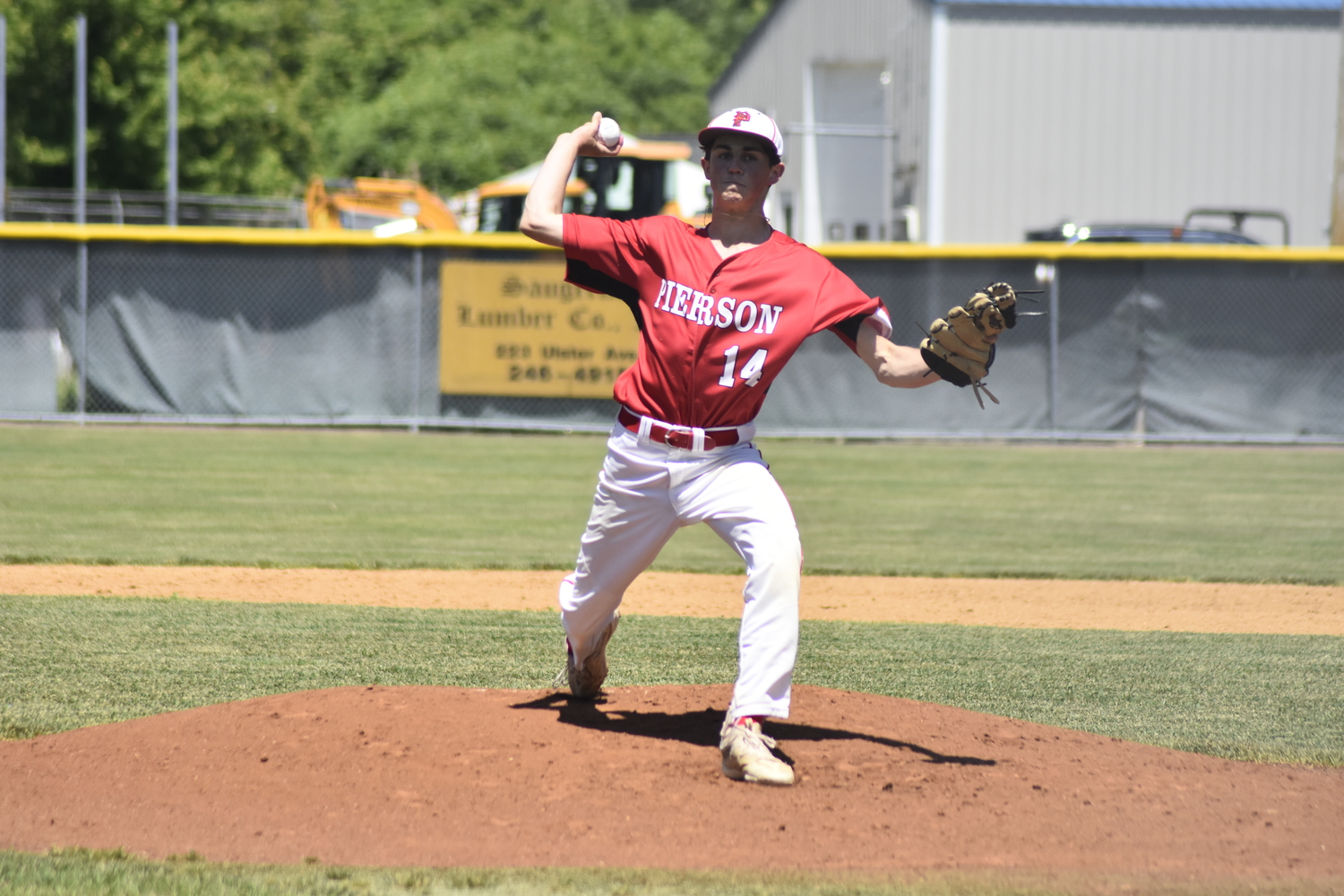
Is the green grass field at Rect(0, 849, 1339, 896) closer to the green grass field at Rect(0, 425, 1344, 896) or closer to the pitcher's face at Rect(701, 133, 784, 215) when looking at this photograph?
the green grass field at Rect(0, 425, 1344, 896)

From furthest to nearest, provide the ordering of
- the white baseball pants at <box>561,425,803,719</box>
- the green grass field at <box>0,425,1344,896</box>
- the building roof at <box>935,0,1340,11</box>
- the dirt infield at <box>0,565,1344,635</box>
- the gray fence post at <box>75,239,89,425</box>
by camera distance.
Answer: the building roof at <box>935,0,1340,11</box> → the gray fence post at <box>75,239,89,425</box> → the dirt infield at <box>0,565,1344,635</box> → the green grass field at <box>0,425,1344,896</box> → the white baseball pants at <box>561,425,803,719</box>

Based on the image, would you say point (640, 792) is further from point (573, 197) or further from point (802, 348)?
point (573, 197)

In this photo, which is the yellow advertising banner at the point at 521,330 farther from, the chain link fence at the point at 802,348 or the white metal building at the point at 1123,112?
the white metal building at the point at 1123,112

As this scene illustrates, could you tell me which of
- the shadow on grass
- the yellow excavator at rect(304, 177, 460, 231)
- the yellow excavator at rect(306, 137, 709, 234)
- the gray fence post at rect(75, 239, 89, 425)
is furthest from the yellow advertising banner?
the shadow on grass

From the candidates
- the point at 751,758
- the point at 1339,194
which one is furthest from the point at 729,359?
the point at 1339,194

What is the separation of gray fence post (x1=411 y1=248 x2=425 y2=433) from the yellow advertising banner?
8.8 inches

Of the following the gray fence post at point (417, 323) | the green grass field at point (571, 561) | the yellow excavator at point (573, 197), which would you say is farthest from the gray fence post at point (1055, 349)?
the gray fence post at point (417, 323)

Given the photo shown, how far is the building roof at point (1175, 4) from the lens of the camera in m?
21.4

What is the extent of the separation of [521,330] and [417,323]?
109 centimetres

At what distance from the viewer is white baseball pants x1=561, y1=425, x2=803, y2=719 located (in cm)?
408

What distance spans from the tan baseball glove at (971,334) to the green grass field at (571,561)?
1.44m

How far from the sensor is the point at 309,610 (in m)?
6.78

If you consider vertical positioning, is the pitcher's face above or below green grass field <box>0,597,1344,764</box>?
above

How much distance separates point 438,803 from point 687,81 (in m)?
61.9
